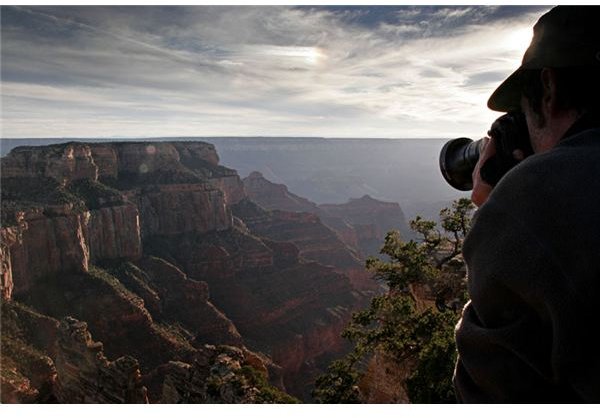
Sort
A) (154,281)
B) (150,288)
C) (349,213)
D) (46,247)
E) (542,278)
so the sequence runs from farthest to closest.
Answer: (349,213)
(154,281)
(150,288)
(46,247)
(542,278)

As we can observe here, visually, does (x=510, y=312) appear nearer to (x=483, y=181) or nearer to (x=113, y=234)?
(x=483, y=181)

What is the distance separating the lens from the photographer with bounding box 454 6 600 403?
1.09 m

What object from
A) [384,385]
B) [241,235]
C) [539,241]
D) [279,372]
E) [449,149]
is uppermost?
[449,149]

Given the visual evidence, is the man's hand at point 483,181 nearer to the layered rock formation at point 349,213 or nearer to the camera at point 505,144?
the camera at point 505,144

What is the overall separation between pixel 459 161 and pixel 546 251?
0.78m

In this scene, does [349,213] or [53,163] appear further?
[349,213]

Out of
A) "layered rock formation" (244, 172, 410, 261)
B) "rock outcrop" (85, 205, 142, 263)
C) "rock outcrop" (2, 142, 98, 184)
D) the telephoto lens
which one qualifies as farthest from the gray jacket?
"layered rock formation" (244, 172, 410, 261)

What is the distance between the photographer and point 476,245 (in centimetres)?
126

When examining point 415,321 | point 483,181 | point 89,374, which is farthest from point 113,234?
point 483,181

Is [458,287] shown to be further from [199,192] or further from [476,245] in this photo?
[199,192]

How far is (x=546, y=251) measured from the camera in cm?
112

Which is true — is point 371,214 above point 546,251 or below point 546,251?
below

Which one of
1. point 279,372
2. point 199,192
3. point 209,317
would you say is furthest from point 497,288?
point 199,192

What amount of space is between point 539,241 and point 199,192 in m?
45.4
